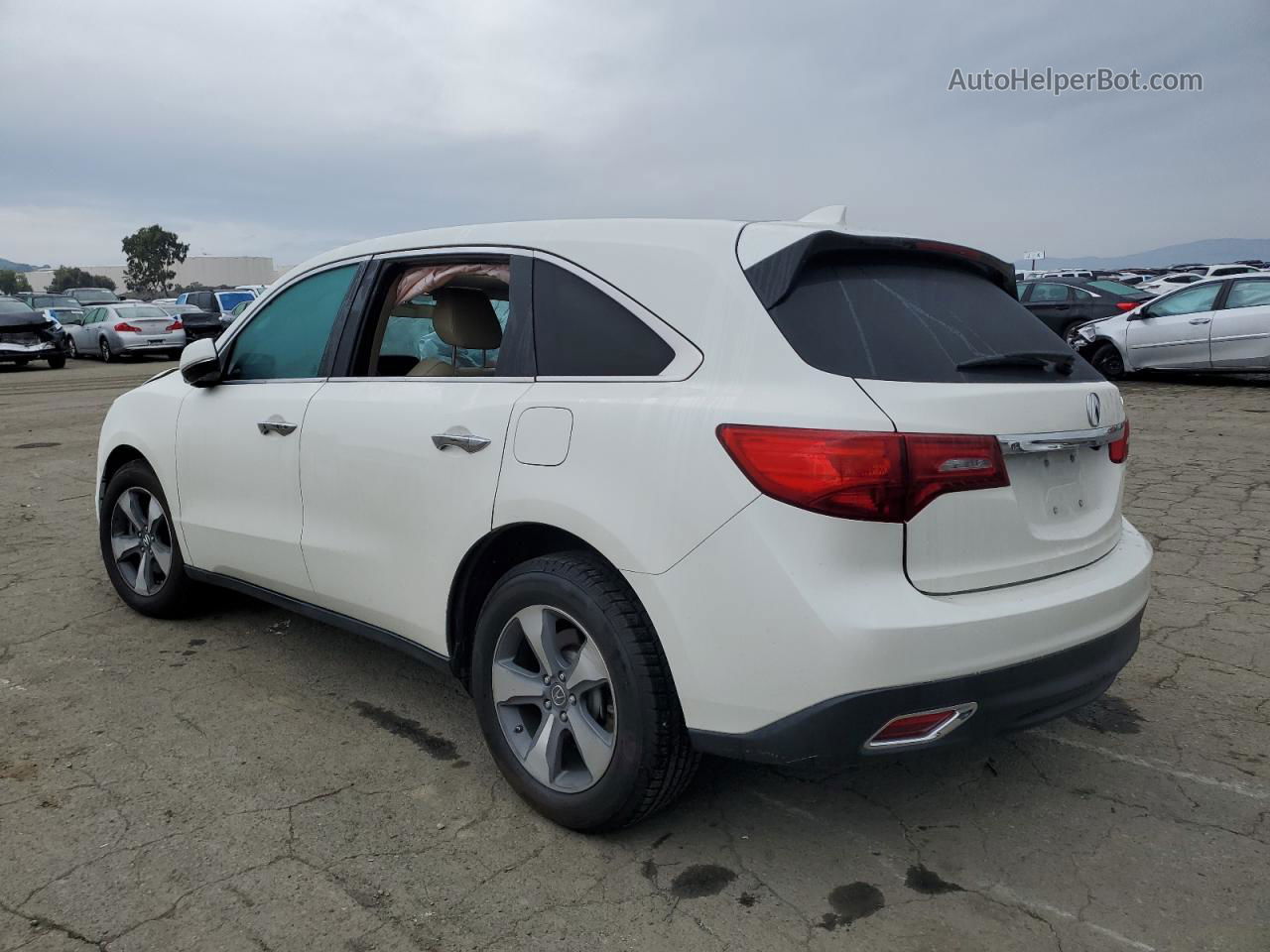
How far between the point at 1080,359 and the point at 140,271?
110256 millimetres

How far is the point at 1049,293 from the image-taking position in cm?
1756

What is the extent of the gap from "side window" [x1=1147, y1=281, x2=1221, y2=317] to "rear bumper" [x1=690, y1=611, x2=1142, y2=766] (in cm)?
1312

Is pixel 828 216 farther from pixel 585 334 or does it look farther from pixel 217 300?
pixel 217 300

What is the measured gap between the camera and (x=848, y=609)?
2221mm

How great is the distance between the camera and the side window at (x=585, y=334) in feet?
8.67

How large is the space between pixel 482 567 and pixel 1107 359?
1446cm

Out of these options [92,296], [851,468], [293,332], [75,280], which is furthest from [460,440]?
[75,280]

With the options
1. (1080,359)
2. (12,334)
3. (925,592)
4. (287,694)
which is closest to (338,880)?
(287,694)

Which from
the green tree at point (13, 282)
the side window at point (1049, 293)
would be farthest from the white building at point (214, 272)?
the side window at point (1049, 293)

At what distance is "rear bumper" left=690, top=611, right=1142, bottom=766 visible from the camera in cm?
226

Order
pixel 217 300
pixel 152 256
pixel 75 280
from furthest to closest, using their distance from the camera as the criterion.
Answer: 1. pixel 75 280
2. pixel 152 256
3. pixel 217 300

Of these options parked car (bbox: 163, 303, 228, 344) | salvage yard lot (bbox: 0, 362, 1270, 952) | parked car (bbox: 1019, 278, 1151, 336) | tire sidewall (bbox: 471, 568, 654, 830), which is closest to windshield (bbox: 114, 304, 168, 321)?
parked car (bbox: 163, 303, 228, 344)

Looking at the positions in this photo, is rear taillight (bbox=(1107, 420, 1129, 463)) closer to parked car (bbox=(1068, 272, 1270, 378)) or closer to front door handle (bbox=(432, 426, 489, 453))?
front door handle (bbox=(432, 426, 489, 453))

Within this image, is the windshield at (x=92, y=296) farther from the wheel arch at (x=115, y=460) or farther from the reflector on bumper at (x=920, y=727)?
the reflector on bumper at (x=920, y=727)
